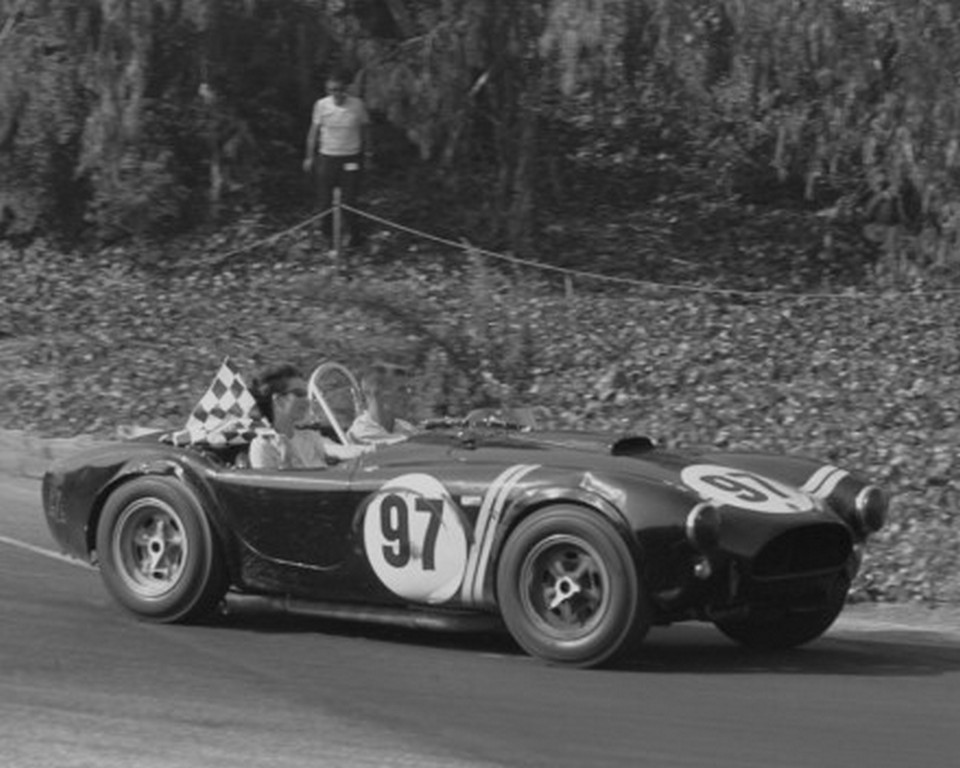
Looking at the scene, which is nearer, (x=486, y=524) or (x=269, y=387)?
(x=486, y=524)

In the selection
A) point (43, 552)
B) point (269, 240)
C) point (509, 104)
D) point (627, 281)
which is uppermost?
point (509, 104)

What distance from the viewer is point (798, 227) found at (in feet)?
59.9

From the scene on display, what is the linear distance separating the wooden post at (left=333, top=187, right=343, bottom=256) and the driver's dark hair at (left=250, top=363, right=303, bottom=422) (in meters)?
7.93

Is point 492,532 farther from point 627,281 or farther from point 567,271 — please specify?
point 567,271

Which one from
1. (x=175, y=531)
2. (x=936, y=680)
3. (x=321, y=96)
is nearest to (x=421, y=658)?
(x=175, y=531)

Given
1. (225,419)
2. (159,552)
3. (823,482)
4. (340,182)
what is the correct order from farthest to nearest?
1. (340,182)
2. (225,419)
3. (159,552)
4. (823,482)

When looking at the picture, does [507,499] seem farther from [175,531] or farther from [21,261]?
[21,261]

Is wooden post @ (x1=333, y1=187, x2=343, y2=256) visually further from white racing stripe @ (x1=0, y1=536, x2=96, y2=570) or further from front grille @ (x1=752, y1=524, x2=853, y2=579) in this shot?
front grille @ (x1=752, y1=524, x2=853, y2=579)

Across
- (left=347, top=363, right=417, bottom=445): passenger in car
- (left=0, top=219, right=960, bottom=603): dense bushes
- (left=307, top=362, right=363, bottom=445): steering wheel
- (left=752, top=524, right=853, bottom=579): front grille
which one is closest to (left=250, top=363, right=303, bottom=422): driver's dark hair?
(left=307, top=362, right=363, bottom=445): steering wheel

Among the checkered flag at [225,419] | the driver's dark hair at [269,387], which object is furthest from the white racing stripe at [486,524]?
the driver's dark hair at [269,387]

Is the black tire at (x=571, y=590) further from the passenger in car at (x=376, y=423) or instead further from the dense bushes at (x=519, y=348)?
the dense bushes at (x=519, y=348)

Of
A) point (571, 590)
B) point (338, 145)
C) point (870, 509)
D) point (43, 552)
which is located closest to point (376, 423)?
point (571, 590)

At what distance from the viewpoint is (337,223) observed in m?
17.8

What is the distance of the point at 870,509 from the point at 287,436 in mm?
2708
